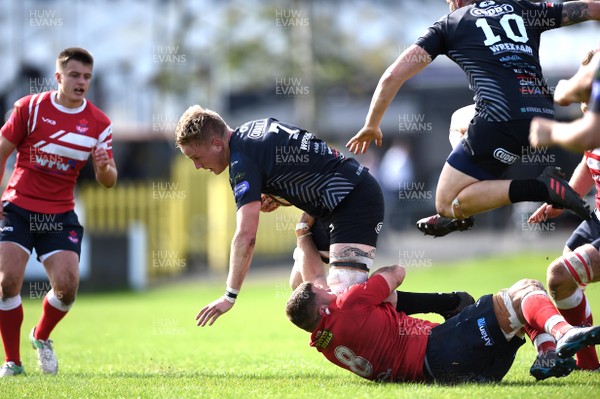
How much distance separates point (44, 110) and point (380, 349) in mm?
3915

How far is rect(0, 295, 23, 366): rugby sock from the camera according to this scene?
785cm

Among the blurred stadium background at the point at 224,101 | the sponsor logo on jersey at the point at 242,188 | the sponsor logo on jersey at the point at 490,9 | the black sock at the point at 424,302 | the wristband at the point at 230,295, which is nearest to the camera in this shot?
the wristband at the point at 230,295

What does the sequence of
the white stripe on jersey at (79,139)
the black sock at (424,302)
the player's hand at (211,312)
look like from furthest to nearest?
the white stripe on jersey at (79,139)
the black sock at (424,302)
the player's hand at (211,312)

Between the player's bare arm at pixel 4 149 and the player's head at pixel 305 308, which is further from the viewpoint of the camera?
the player's bare arm at pixel 4 149

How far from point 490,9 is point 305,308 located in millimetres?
2804

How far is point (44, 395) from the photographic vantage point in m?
6.27

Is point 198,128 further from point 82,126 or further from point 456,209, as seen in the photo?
point 456,209

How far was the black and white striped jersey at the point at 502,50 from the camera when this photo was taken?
6.88m

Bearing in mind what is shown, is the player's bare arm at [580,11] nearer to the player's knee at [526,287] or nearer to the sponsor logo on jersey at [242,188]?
the player's knee at [526,287]

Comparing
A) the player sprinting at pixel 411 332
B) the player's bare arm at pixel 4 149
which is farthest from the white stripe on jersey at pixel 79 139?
the player sprinting at pixel 411 332

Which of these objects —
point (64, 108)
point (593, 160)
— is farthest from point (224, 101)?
point (593, 160)

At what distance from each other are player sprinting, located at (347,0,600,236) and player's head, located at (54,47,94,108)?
273 centimetres

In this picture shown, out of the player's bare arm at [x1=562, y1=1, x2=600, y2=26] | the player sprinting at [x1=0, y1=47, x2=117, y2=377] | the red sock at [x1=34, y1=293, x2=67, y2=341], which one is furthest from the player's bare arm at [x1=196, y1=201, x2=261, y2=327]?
the player's bare arm at [x1=562, y1=1, x2=600, y2=26]

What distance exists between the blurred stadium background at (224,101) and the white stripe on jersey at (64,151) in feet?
30.6
